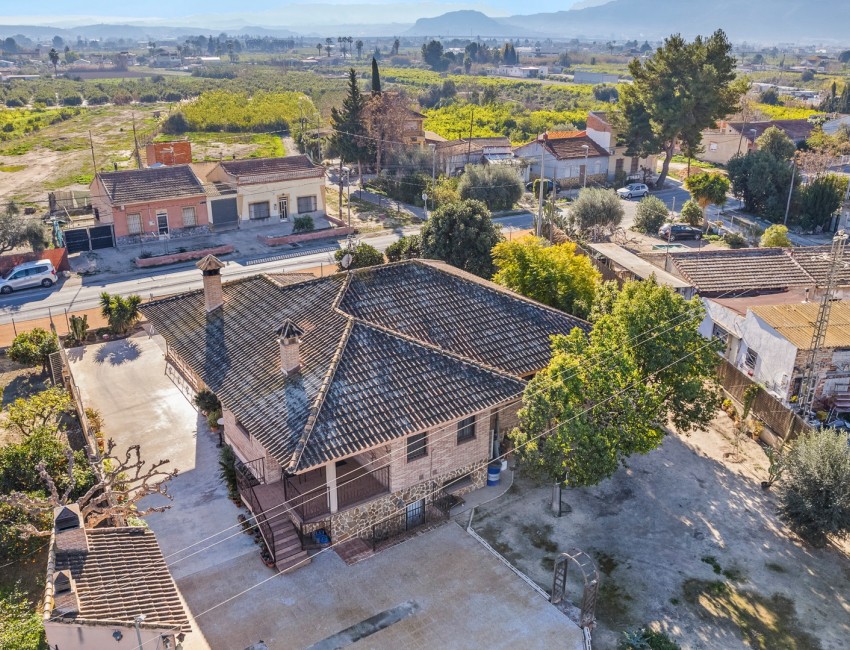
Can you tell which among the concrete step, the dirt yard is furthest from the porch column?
the dirt yard

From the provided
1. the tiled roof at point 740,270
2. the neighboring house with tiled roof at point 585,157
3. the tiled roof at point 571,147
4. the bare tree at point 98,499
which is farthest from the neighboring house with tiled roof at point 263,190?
the bare tree at point 98,499

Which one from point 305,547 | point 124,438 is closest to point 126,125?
point 124,438

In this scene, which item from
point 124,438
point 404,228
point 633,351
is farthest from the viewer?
point 404,228

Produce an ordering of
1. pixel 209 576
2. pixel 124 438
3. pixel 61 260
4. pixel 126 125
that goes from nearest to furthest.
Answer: pixel 209 576 < pixel 124 438 < pixel 61 260 < pixel 126 125

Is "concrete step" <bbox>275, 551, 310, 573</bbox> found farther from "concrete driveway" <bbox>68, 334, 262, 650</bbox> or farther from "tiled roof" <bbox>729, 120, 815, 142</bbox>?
"tiled roof" <bbox>729, 120, 815, 142</bbox>

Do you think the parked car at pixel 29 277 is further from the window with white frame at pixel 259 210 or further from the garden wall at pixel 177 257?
the window with white frame at pixel 259 210

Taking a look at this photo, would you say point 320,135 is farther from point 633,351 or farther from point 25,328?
point 633,351

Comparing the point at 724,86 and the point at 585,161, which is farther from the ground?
the point at 724,86

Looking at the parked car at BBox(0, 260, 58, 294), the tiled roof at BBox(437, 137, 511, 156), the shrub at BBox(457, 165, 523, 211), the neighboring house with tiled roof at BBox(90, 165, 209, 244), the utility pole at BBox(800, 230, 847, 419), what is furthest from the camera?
the tiled roof at BBox(437, 137, 511, 156)
